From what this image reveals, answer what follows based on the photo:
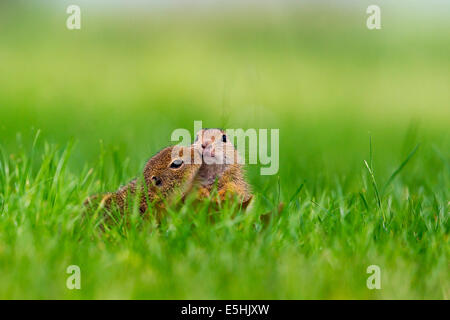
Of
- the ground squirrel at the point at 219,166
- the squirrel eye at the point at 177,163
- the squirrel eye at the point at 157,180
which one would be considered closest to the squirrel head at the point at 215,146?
the ground squirrel at the point at 219,166

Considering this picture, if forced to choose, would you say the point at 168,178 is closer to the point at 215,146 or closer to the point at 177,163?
the point at 177,163

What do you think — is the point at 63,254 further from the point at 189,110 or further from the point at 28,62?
the point at 28,62

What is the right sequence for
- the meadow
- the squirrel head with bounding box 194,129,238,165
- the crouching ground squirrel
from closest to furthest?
1. the meadow
2. the crouching ground squirrel
3. the squirrel head with bounding box 194,129,238,165

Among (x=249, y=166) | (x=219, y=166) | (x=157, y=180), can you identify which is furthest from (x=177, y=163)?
(x=249, y=166)

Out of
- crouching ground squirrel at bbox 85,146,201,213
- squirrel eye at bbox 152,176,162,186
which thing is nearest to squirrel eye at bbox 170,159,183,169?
crouching ground squirrel at bbox 85,146,201,213

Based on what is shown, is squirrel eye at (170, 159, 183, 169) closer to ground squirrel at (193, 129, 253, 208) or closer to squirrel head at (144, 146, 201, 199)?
squirrel head at (144, 146, 201, 199)
